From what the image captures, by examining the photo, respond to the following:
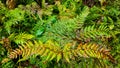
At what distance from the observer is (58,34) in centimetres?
329

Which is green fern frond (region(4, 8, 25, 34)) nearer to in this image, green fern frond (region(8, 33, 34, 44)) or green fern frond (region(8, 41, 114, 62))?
green fern frond (region(8, 33, 34, 44))

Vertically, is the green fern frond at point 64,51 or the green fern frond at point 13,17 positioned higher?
the green fern frond at point 13,17

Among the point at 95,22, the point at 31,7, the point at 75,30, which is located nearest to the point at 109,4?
the point at 95,22

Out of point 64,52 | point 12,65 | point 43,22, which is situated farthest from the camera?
point 43,22

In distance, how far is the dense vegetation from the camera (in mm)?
2946

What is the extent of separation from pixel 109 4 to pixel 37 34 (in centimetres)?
143

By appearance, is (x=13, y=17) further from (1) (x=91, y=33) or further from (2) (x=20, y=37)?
(1) (x=91, y=33)

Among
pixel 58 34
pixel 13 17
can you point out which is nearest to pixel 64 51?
pixel 58 34

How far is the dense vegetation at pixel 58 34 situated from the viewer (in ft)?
9.67

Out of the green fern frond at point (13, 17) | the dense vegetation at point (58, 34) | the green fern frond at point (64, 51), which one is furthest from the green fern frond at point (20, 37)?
the green fern frond at point (64, 51)

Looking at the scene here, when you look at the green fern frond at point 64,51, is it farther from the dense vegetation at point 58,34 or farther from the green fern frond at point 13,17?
the green fern frond at point 13,17

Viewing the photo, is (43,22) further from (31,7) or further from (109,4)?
(109,4)

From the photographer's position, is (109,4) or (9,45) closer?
(9,45)

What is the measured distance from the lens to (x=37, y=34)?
3412 mm
